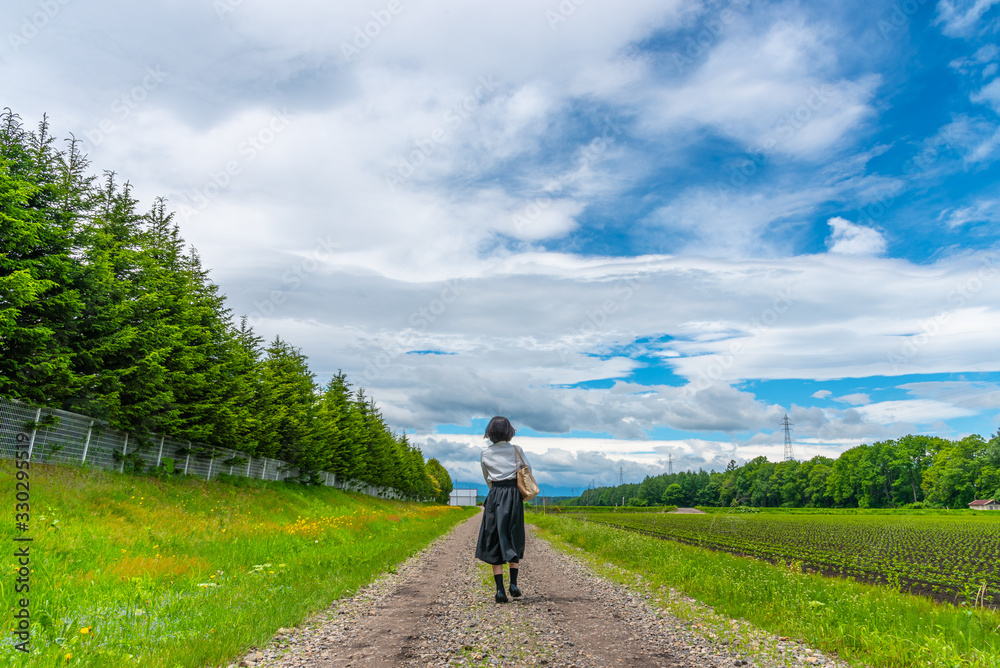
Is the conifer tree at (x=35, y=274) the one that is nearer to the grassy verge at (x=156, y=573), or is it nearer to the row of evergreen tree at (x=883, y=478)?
the grassy verge at (x=156, y=573)

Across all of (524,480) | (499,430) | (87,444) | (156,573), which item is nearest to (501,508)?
(524,480)

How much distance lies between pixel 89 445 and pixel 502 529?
16658 mm

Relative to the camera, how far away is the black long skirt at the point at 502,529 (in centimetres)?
747

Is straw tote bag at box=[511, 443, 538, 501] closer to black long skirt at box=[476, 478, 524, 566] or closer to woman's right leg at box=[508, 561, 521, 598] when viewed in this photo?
black long skirt at box=[476, 478, 524, 566]

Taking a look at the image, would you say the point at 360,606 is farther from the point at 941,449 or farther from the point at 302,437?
the point at 941,449

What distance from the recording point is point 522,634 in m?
5.68

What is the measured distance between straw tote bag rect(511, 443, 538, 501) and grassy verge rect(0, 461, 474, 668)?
3052 millimetres

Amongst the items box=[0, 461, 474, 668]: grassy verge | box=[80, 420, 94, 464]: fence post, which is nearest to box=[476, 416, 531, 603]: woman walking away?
box=[0, 461, 474, 668]: grassy verge

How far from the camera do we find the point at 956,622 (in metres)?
6.08

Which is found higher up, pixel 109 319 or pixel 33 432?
pixel 109 319

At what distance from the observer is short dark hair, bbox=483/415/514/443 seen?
7.93m

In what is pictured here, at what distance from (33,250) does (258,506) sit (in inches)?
526

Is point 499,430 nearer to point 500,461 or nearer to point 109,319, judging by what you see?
point 500,461

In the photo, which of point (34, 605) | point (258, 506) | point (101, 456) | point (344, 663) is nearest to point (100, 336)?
point (101, 456)
